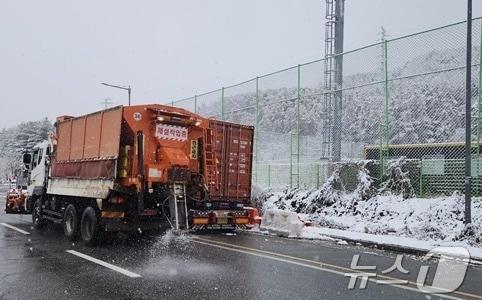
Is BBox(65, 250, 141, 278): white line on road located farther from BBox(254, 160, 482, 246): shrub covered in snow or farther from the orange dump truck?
BBox(254, 160, 482, 246): shrub covered in snow

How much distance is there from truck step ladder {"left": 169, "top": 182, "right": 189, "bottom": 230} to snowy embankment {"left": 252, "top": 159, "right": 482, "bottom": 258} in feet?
13.9

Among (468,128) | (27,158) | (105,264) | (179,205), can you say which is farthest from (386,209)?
(27,158)

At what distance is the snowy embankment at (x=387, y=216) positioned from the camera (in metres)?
13.5

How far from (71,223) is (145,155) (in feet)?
10.0

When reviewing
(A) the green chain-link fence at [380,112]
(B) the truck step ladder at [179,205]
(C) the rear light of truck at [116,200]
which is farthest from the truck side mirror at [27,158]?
(A) the green chain-link fence at [380,112]

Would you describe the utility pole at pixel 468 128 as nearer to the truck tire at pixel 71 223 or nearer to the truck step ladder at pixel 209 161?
the truck step ladder at pixel 209 161

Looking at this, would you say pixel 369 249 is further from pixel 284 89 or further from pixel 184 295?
pixel 284 89

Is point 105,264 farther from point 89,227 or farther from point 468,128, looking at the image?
point 468,128

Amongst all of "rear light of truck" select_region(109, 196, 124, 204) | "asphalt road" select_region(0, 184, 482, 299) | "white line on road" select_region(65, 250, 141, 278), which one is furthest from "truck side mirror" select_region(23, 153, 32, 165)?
"white line on road" select_region(65, 250, 141, 278)

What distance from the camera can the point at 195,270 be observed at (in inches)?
348

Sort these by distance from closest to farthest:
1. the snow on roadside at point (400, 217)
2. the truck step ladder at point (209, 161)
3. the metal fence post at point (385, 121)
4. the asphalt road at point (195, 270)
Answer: the asphalt road at point (195, 270) < the truck step ladder at point (209, 161) < the snow on roadside at point (400, 217) < the metal fence post at point (385, 121)

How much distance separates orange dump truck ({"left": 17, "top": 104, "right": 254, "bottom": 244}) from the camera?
1195 centimetres

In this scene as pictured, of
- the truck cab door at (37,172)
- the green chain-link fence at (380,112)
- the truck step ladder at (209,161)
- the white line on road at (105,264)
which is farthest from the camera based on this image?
the truck cab door at (37,172)

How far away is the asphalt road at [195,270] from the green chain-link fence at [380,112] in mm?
4996
